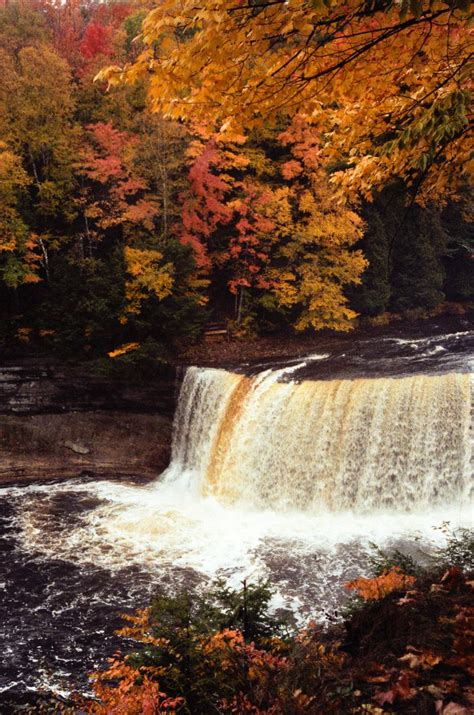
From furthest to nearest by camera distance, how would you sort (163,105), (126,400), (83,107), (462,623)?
(83,107), (126,400), (163,105), (462,623)

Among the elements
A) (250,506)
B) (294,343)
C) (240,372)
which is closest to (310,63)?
(250,506)

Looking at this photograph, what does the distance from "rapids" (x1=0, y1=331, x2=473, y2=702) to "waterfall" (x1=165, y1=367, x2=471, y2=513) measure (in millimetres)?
30

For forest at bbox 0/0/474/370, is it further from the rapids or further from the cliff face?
the rapids

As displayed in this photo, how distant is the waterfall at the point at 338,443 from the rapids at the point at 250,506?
30mm

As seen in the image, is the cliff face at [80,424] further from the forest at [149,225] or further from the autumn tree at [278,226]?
the autumn tree at [278,226]

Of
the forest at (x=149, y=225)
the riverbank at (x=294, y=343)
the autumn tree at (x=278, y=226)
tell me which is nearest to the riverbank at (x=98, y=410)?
the riverbank at (x=294, y=343)

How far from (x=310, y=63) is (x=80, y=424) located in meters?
13.7

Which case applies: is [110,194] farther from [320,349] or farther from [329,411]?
[329,411]

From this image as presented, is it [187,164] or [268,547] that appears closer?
[268,547]

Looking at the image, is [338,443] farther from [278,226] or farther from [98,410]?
[278,226]

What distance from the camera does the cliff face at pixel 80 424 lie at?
49.3ft

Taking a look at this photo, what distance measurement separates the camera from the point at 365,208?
66.6 ft

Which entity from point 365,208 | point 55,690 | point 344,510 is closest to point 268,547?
point 344,510

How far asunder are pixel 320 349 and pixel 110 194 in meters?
8.72
